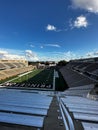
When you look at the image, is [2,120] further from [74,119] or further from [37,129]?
[74,119]

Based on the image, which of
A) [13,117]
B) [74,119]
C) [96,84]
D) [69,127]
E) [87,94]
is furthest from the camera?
[96,84]

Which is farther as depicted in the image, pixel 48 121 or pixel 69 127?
pixel 48 121

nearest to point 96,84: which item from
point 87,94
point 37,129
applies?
point 87,94

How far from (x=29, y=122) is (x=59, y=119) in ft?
4.79

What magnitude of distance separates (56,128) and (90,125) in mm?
1136

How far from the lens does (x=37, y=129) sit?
456 cm

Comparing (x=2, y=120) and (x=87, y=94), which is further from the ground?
(x=2, y=120)

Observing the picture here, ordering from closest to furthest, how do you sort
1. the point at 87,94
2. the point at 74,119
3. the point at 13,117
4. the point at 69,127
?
the point at 69,127 < the point at 13,117 < the point at 74,119 < the point at 87,94

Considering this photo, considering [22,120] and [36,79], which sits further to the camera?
[36,79]

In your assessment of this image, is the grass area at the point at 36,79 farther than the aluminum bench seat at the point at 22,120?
Yes

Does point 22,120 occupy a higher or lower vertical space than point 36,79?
higher

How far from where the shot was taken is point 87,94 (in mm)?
19719

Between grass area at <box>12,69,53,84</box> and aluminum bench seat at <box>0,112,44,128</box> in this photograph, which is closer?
aluminum bench seat at <box>0,112,44,128</box>

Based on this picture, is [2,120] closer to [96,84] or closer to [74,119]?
[74,119]
